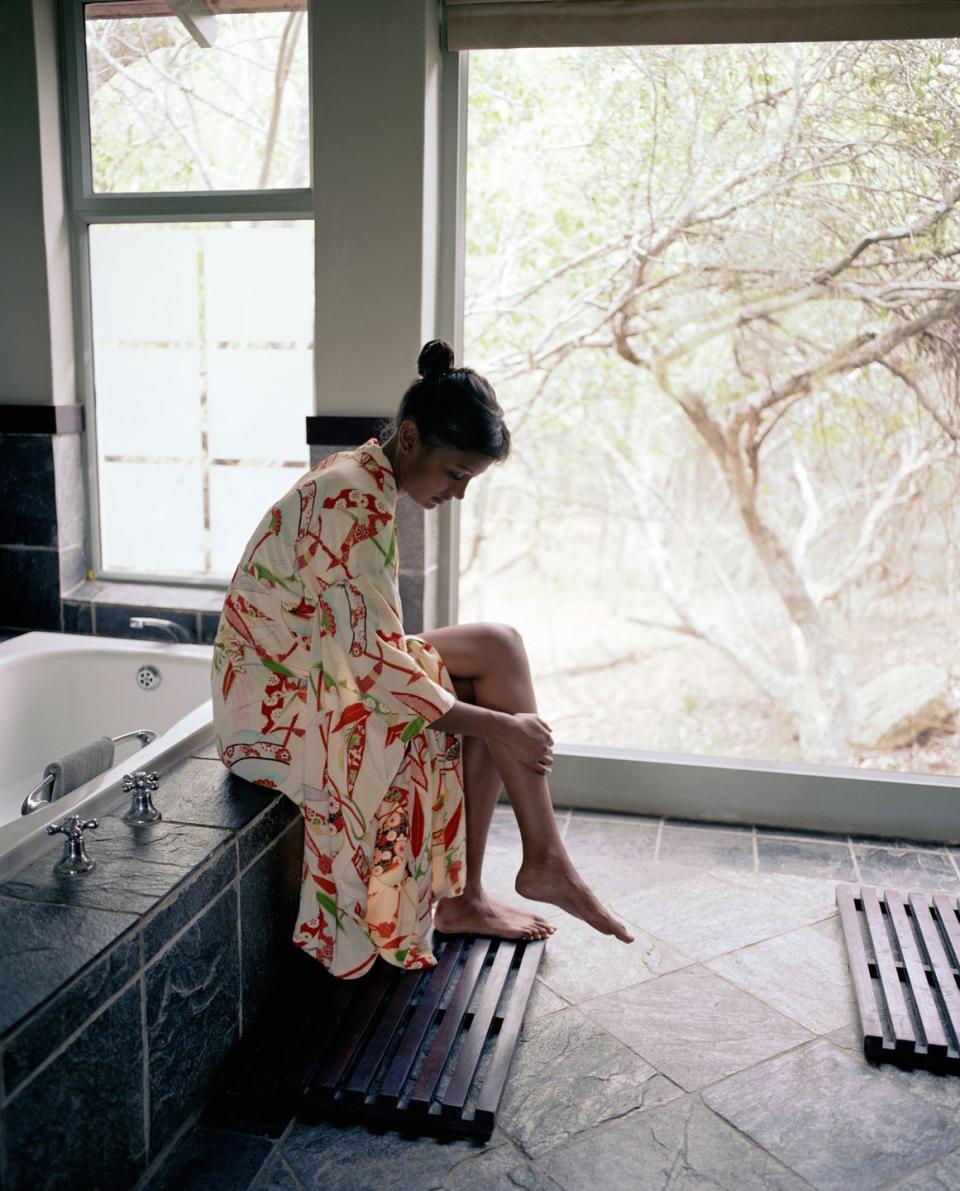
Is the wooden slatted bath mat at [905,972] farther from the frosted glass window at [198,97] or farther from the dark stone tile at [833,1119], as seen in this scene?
the frosted glass window at [198,97]

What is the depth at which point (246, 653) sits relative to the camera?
201 cm

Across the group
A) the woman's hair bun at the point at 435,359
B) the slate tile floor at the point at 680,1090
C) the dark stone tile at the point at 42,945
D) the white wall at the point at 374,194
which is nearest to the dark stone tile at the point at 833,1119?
the slate tile floor at the point at 680,1090

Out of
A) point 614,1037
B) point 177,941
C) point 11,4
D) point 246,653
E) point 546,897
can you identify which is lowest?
point 614,1037

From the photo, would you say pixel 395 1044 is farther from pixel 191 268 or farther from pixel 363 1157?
pixel 191 268

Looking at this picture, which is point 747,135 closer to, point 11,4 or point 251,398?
point 251,398

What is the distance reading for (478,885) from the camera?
7.49 ft

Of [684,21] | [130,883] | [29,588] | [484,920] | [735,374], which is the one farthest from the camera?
[735,374]

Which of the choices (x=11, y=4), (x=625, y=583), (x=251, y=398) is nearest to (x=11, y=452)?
(x=251, y=398)

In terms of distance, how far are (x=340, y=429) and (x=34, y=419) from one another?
86 cm

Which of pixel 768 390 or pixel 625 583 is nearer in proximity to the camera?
pixel 768 390

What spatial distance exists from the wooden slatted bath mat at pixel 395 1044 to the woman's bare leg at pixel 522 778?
171mm

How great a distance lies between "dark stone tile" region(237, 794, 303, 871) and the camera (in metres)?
1.82

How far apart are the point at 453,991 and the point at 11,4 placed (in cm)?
264

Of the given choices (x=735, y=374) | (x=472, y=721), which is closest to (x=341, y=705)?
(x=472, y=721)
